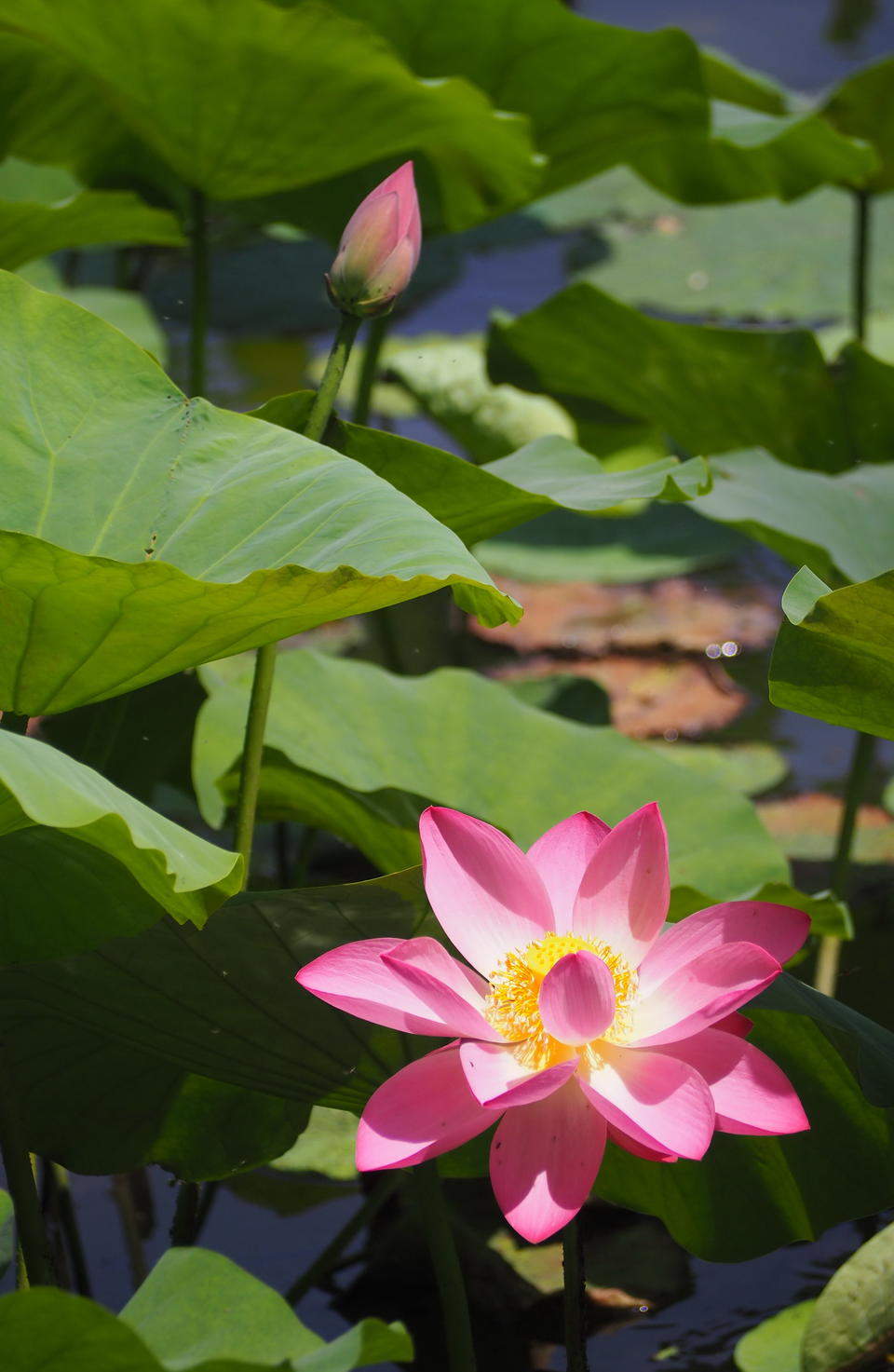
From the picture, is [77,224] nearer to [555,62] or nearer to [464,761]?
[555,62]

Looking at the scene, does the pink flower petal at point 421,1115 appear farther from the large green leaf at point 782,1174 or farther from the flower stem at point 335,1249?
the flower stem at point 335,1249

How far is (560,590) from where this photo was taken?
2.47 metres

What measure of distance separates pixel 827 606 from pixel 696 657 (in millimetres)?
1489

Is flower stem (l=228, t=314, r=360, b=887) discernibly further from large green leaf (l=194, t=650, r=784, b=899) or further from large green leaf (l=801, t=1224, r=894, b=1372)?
large green leaf (l=801, t=1224, r=894, b=1372)

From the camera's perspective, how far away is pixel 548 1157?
638 millimetres

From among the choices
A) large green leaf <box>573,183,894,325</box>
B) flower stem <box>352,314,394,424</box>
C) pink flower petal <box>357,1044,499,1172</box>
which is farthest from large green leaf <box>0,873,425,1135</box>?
large green leaf <box>573,183,894,325</box>

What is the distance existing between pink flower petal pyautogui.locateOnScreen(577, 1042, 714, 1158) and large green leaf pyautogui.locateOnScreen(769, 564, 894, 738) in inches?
10.2

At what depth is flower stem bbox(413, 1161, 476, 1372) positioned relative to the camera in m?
0.78

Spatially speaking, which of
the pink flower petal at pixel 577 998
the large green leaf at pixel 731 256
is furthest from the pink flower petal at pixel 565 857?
the large green leaf at pixel 731 256

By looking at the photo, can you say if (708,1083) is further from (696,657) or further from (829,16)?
(829,16)

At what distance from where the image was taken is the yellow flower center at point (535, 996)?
0.66 meters

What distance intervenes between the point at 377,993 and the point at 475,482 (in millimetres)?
428

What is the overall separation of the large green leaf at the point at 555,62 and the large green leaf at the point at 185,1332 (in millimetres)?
1263

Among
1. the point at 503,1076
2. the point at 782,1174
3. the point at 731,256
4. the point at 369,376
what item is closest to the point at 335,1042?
the point at 503,1076
